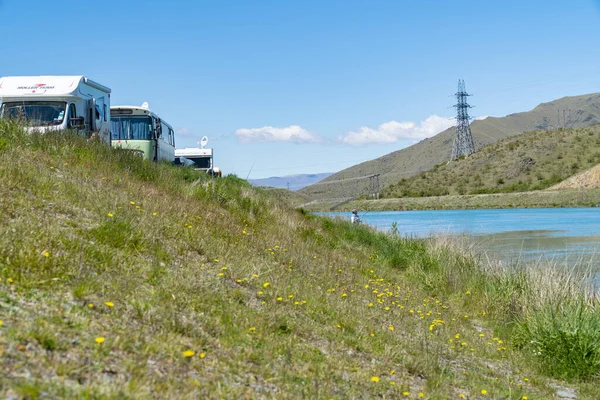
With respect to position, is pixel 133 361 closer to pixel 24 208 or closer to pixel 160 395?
pixel 160 395

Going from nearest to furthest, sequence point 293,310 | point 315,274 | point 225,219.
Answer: point 293,310 < point 315,274 < point 225,219

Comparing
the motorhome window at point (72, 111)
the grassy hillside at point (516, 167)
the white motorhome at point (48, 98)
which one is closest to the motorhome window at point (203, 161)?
the white motorhome at point (48, 98)

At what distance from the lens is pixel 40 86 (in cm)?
1773

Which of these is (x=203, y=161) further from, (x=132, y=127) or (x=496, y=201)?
(x=496, y=201)

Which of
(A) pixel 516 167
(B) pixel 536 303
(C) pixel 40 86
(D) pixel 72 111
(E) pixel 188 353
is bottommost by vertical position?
(B) pixel 536 303

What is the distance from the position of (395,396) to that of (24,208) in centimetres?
499

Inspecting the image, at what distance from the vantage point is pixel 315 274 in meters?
10.9

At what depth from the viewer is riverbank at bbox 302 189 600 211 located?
72875mm

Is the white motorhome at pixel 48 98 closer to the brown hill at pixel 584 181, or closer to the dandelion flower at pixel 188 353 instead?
the dandelion flower at pixel 188 353

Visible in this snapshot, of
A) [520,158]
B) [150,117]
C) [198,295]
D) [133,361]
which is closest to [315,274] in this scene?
[198,295]

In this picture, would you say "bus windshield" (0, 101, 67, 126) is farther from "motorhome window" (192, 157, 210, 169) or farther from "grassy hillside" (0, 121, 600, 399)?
"motorhome window" (192, 157, 210, 169)

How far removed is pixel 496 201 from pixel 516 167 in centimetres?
1985

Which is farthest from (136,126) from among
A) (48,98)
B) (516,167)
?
(516,167)

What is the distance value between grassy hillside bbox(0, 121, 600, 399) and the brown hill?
237 ft
